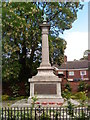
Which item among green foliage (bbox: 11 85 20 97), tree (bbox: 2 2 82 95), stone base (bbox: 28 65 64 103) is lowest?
green foliage (bbox: 11 85 20 97)

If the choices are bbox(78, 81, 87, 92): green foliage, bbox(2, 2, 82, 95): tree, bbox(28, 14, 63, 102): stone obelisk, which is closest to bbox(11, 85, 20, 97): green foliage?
bbox(2, 2, 82, 95): tree

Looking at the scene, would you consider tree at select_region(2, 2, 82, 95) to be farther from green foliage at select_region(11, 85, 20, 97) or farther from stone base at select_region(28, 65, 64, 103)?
stone base at select_region(28, 65, 64, 103)

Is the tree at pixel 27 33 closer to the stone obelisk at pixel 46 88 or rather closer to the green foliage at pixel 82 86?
the green foliage at pixel 82 86

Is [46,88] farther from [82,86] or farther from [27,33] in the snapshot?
[82,86]

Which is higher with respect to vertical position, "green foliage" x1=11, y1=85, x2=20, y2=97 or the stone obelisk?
the stone obelisk

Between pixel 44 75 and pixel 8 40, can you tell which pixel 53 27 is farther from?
pixel 44 75

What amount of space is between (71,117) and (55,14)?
16.7 meters

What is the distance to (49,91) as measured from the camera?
13539 millimetres

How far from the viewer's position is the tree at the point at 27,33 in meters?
19.2

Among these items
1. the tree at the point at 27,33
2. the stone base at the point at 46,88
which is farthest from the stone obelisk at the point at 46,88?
the tree at the point at 27,33

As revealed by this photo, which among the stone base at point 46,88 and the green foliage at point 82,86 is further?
the green foliage at point 82,86

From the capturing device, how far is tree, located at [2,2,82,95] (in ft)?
63.0

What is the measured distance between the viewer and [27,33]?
64.7 ft

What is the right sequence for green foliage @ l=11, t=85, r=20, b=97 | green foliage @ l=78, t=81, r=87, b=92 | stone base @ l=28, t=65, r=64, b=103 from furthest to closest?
green foliage @ l=78, t=81, r=87, b=92
green foliage @ l=11, t=85, r=20, b=97
stone base @ l=28, t=65, r=64, b=103
